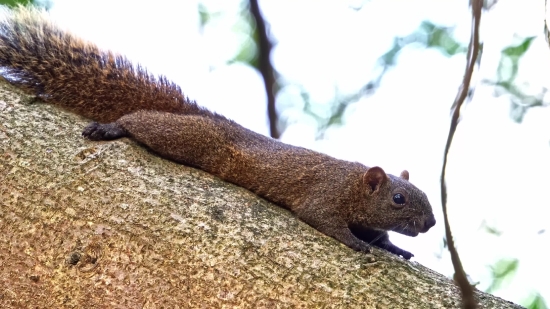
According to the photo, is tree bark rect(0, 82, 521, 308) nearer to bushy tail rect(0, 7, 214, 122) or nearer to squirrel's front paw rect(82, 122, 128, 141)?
squirrel's front paw rect(82, 122, 128, 141)

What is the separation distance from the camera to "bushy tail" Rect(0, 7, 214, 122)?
13.9ft

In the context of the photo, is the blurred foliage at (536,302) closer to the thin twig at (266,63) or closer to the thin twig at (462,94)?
the thin twig at (266,63)

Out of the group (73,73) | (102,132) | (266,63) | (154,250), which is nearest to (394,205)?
(102,132)

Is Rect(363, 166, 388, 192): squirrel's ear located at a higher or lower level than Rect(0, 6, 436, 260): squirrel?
higher

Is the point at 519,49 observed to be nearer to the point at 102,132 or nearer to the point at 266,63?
the point at 266,63

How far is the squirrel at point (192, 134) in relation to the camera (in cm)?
427

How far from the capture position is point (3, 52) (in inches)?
170

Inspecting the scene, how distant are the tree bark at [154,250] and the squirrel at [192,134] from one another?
100cm

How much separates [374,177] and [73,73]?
265 cm

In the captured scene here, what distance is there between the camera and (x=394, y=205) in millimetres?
4641

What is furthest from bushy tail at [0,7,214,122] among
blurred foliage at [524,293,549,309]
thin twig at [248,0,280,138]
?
blurred foliage at [524,293,549,309]

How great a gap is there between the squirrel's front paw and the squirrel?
0.19ft

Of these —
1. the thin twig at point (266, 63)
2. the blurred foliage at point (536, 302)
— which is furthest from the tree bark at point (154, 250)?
the blurred foliage at point (536, 302)

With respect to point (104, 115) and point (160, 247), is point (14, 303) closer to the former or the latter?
point (160, 247)
